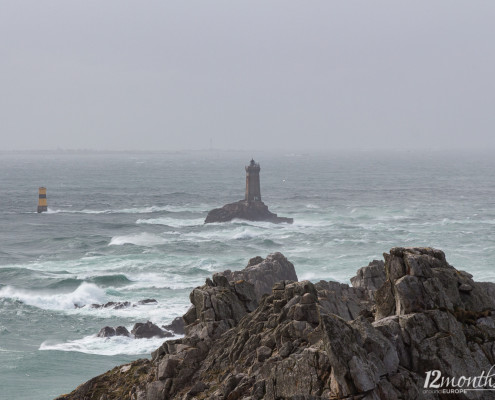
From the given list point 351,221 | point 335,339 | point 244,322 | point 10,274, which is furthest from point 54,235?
point 335,339

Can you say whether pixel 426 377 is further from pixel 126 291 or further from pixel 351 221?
pixel 351 221

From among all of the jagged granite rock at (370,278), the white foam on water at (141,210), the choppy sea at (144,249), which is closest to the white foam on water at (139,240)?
the choppy sea at (144,249)

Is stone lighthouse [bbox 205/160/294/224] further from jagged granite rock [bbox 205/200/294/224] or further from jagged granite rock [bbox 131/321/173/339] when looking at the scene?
jagged granite rock [bbox 131/321/173/339]

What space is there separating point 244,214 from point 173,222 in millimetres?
11891

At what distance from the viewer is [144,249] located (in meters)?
90.9

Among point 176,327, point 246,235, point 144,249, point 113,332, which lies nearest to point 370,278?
point 176,327

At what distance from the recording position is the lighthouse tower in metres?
119

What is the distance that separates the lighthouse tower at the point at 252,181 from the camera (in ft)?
390

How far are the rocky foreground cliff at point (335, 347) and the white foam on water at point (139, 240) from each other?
2574 inches

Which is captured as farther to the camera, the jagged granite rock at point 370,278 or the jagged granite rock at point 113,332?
the jagged granite rock at point 113,332

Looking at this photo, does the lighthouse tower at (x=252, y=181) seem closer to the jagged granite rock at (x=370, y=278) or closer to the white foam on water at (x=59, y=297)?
the white foam on water at (x=59, y=297)

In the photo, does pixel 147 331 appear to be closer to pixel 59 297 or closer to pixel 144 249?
pixel 59 297

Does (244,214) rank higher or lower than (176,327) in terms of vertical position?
higher

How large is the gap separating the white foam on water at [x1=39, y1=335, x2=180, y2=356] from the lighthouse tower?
6874cm
